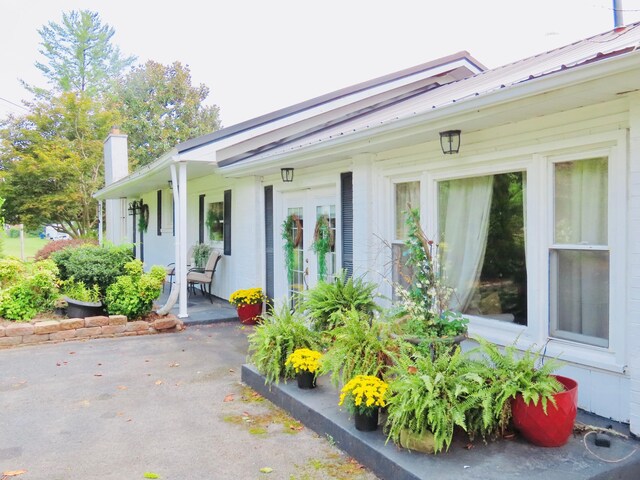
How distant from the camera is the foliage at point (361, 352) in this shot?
3.94 meters

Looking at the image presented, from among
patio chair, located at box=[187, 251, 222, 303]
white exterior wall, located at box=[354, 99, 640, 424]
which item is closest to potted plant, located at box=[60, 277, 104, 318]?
patio chair, located at box=[187, 251, 222, 303]

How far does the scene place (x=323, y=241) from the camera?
23.7 ft

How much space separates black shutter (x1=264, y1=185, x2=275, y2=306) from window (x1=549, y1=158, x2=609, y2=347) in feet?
17.2

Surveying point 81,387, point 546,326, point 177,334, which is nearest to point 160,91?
point 177,334

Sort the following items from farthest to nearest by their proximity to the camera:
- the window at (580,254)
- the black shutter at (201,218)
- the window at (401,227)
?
the black shutter at (201,218)
the window at (401,227)
the window at (580,254)

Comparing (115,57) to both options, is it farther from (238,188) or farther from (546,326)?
(546,326)

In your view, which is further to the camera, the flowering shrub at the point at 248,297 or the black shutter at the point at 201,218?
the black shutter at the point at 201,218

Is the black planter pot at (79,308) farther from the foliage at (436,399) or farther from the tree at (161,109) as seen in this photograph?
the tree at (161,109)

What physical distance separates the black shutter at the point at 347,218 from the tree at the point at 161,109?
25.3 meters

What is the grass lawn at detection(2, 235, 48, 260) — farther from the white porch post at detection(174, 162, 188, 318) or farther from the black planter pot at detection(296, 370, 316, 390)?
the black planter pot at detection(296, 370, 316, 390)

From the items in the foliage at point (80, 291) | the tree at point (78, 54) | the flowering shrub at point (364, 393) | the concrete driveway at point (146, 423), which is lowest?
the concrete driveway at point (146, 423)

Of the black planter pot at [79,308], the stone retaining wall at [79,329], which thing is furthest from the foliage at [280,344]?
the black planter pot at [79,308]

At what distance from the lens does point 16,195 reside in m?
20.7

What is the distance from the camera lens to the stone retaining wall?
707 centimetres
